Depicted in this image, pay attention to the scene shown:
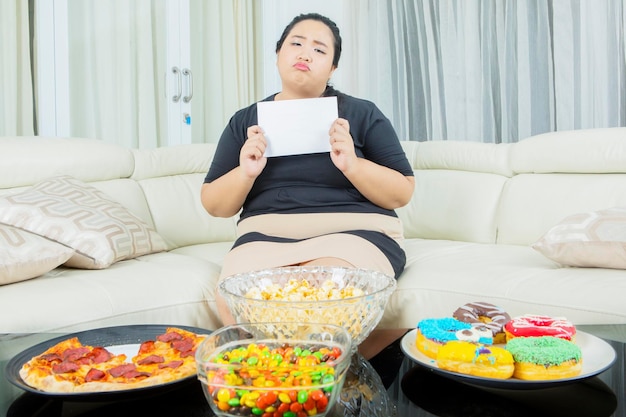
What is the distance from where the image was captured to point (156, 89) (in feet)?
12.2

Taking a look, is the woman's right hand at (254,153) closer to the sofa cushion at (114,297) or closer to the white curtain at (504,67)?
the sofa cushion at (114,297)

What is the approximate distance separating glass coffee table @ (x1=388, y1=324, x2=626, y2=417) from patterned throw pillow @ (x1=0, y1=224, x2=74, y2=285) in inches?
42.2

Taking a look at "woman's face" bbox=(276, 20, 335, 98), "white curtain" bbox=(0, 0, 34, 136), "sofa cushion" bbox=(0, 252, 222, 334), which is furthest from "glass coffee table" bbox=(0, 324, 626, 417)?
"white curtain" bbox=(0, 0, 34, 136)

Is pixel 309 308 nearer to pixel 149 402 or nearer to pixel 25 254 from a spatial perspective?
pixel 149 402

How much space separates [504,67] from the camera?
10.5 ft

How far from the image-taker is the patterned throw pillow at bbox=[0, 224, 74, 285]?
1736 millimetres

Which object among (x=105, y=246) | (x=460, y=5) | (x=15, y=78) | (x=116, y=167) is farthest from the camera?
(x=460, y=5)

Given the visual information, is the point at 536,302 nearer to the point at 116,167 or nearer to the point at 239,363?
the point at 239,363

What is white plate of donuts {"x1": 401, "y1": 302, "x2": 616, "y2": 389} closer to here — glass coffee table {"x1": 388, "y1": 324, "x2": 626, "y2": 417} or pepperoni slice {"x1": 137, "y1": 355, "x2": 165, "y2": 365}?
glass coffee table {"x1": 388, "y1": 324, "x2": 626, "y2": 417}

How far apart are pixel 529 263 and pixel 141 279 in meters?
1.06

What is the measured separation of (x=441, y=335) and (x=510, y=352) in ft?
0.38

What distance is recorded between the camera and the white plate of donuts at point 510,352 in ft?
3.24

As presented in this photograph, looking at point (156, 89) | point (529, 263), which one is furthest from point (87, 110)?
point (529, 263)

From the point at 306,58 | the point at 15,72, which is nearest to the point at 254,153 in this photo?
the point at 306,58
